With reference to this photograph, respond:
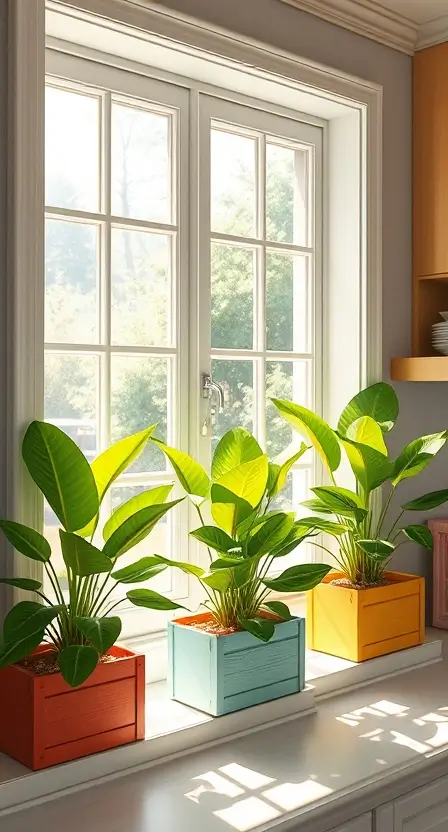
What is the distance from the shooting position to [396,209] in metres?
2.71

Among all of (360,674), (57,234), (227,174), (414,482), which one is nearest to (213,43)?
(227,174)

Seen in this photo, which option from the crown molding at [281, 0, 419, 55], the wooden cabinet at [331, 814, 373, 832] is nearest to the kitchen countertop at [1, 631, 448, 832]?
the wooden cabinet at [331, 814, 373, 832]

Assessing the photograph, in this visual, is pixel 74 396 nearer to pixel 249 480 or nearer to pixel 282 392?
pixel 249 480

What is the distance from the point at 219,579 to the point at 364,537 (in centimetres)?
62

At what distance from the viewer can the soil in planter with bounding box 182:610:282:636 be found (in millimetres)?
2018

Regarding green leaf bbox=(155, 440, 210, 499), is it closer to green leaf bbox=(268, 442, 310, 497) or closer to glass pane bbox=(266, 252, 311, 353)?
green leaf bbox=(268, 442, 310, 497)

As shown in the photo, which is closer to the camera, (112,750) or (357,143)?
(112,750)

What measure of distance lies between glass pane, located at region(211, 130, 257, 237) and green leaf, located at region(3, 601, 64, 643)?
4.06 feet

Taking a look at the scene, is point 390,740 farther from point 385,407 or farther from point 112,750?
point 385,407

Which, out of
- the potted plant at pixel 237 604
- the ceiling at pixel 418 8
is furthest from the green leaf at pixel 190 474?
the ceiling at pixel 418 8

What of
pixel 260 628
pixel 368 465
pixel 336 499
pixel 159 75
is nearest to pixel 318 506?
pixel 336 499

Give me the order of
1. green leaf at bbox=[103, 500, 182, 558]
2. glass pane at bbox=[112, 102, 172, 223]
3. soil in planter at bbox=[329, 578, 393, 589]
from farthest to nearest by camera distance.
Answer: soil in planter at bbox=[329, 578, 393, 589], glass pane at bbox=[112, 102, 172, 223], green leaf at bbox=[103, 500, 182, 558]

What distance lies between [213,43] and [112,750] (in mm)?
1648

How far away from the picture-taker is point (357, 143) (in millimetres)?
2623
